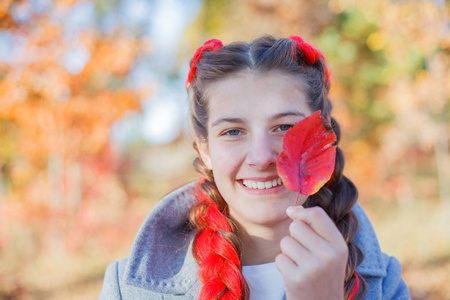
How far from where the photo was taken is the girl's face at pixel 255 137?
1573mm

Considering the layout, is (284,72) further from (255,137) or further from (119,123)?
(119,123)

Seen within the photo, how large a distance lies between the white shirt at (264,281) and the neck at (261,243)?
3 centimetres

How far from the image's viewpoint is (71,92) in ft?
20.3

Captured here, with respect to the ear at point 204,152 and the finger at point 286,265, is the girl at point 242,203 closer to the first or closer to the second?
the ear at point 204,152

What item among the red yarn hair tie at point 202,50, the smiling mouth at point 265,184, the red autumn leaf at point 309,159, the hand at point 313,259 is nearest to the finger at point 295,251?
the hand at point 313,259

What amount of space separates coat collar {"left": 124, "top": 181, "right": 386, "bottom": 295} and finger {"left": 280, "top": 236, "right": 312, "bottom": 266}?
778 mm

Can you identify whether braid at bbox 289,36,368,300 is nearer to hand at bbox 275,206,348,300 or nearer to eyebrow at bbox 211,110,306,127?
eyebrow at bbox 211,110,306,127

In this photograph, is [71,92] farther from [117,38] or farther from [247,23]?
[247,23]

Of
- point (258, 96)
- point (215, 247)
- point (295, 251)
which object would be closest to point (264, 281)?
point (215, 247)

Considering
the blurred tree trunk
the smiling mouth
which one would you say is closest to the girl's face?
the smiling mouth

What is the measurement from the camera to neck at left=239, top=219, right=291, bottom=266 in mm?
1839

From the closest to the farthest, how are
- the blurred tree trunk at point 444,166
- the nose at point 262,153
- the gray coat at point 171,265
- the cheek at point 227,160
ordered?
the nose at point 262,153 < the cheek at point 227,160 < the gray coat at point 171,265 < the blurred tree trunk at point 444,166

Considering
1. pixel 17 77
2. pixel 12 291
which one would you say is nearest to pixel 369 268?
pixel 17 77

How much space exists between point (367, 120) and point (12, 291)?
8.62 m
